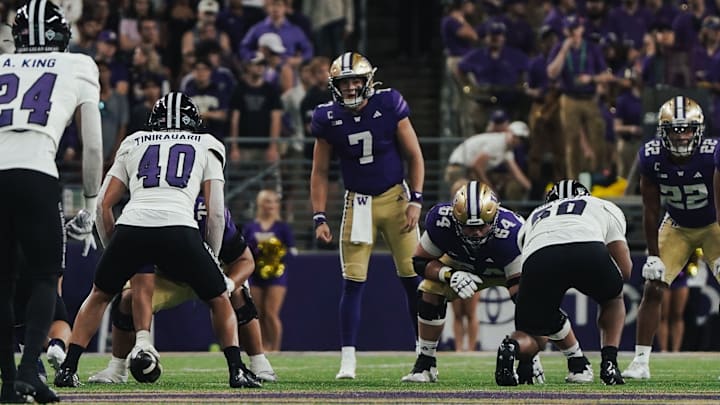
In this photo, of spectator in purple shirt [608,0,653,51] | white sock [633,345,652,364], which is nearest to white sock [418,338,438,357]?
white sock [633,345,652,364]

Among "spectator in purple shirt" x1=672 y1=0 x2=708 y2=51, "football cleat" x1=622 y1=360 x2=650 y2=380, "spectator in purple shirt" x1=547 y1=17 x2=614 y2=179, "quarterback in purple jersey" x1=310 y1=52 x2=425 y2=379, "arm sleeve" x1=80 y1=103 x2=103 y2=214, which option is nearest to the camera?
"arm sleeve" x1=80 y1=103 x2=103 y2=214

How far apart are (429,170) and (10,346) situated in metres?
10.4

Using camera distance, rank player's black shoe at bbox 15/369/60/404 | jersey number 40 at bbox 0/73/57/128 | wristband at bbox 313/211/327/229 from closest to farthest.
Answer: player's black shoe at bbox 15/369/60/404
jersey number 40 at bbox 0/73/57/128
wristband at bbox 313/211/327/229

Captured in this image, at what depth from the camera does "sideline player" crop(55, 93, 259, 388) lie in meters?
8.82

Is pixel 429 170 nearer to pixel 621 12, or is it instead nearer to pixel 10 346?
pixel 621 12

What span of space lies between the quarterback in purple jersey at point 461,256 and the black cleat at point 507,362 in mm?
434

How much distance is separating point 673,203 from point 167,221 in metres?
4.17

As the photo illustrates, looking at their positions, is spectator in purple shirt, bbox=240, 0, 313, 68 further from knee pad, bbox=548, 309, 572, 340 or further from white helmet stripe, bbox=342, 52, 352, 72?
knee pad, bbox=548, 309, 572, 340

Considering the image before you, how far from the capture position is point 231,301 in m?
10.3

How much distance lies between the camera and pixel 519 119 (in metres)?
17.9

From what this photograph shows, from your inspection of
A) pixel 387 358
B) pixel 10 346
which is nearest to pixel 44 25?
pixel 10 346

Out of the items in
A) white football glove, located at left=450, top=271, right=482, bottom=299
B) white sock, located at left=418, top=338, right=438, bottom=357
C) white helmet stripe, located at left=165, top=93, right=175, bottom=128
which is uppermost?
white helmet stripe, located at left=165, top=93, right=175, bottom=128

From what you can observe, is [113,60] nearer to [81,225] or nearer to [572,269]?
[572,269]

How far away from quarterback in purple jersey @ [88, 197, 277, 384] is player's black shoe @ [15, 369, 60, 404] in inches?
88.7
